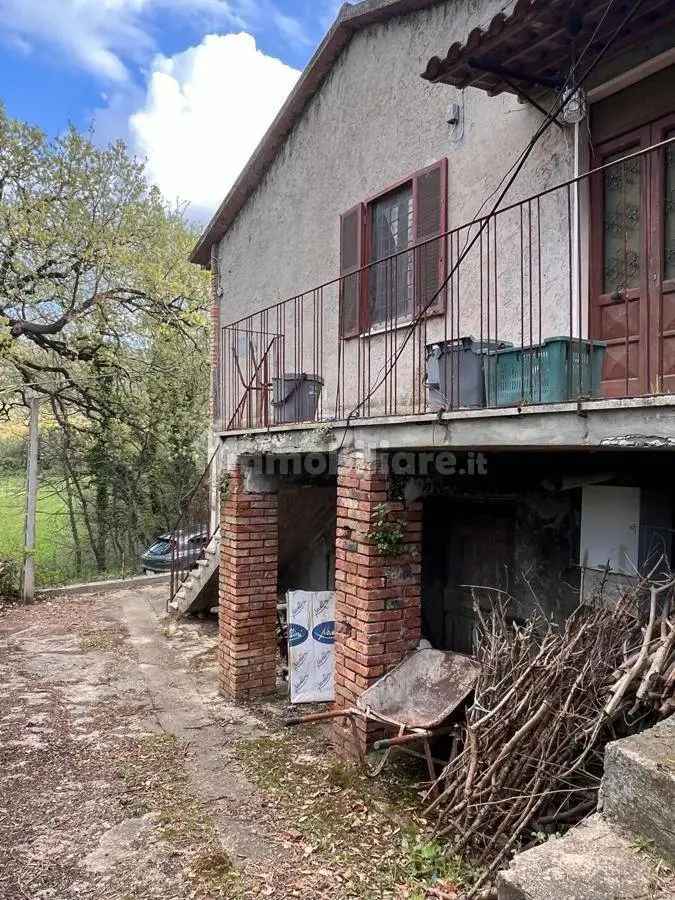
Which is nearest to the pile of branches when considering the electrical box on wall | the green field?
the electrical box on wall

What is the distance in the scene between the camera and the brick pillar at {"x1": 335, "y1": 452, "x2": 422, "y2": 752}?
15.3 feet

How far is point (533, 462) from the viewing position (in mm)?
5066

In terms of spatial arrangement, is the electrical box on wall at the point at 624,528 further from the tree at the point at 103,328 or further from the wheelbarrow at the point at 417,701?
the tree at the point at 103,328

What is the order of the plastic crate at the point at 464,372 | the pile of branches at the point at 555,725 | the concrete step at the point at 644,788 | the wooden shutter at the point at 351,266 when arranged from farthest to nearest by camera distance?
the wooden shutter at the point at 351,266
the plastic crate at the point at 464,372
the pile of branches at the point at 555,725
the concrete step at the point at 644,788

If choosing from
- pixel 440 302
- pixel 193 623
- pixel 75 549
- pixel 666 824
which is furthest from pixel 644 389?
pixel 75 549

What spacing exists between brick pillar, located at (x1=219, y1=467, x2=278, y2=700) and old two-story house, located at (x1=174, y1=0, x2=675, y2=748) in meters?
0.02

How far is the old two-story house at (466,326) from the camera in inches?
152

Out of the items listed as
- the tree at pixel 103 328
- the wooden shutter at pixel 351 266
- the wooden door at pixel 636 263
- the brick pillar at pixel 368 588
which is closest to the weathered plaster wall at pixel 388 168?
the wooden shutter at pixel 351 266

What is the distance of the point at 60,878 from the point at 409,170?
6.37 meters

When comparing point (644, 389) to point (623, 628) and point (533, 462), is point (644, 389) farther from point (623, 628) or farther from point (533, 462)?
point (623, 628)

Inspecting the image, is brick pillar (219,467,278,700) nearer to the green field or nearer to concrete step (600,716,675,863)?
concrete step (600,716,675,863)

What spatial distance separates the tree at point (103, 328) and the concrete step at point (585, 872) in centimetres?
1150

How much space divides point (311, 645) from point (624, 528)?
3108mm

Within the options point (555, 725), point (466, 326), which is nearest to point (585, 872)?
point (555, 725)
